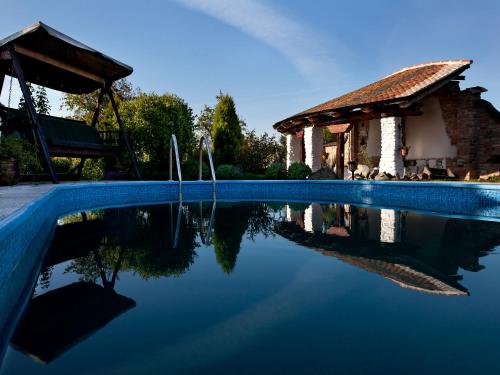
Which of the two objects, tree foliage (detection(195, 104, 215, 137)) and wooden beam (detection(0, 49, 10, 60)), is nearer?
wooden beam (detection(0, 49, 10, 60))

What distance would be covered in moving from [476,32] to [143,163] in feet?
51.5

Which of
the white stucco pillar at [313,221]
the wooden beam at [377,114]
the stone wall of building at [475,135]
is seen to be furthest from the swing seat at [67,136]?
the stone wall of building at [475,135]

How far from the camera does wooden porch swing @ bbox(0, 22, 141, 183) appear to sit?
8.35 m

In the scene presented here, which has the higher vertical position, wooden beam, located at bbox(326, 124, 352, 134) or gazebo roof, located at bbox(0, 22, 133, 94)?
gazebo roof, located at bbox(0, 22, 133, 94)

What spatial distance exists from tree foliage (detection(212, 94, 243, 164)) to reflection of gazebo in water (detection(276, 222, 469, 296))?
41.8 ft

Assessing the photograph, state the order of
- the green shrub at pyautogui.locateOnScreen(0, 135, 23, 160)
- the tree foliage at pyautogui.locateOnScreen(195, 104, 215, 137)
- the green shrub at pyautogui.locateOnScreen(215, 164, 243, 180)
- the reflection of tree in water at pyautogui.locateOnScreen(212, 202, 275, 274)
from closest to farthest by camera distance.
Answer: the reflection of tree in water at pyautogui.locateOnScreen(212, 202, 275, 274), the green shrub at pyautogui.locateOnScreen(0, 135, 23, 160), the green shrub at pyautogui.locateOnScreen(215, 164, 243, 180), the tree foliage at pyautogui.locateOnScreen(195, 104, 215, 137)

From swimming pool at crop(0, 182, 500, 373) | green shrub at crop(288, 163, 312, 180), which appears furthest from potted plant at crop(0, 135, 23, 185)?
green shrub at crop(288, 163, 312, 180)

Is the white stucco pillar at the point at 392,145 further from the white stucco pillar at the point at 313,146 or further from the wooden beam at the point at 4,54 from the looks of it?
the wooden beam at the point at 4,54

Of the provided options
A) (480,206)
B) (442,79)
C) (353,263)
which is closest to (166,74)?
(442,79)

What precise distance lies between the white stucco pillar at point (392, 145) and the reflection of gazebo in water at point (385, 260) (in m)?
8.72

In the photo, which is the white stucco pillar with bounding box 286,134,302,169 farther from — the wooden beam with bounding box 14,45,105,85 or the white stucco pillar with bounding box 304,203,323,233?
the white stucco pillar with bounding box 304,203,323,233

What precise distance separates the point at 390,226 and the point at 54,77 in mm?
11748

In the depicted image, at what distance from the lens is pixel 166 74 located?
66.9ft

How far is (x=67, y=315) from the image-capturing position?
203cm
